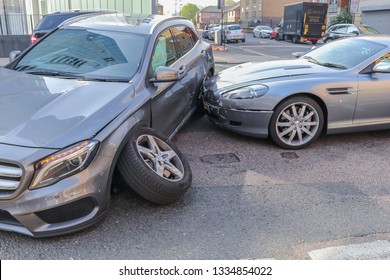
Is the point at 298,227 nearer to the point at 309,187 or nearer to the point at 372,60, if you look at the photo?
the point at 309,187

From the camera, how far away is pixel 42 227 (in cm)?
271

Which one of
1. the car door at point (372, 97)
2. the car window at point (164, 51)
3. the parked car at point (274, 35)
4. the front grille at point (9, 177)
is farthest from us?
the parked car at point (274, 35)

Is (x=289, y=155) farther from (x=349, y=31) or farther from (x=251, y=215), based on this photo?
(x=349, y=31)

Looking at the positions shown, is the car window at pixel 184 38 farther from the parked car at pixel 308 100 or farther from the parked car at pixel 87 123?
the parked car at pixel 308 100

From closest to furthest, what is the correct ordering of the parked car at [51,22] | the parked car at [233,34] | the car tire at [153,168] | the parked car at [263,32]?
the car tire at [153,168]
the parked car at [51,22]
the parked car at [233,34]
the parked car at [263,32]

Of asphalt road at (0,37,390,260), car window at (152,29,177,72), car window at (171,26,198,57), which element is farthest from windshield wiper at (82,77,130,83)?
car window at (171,26,198,57)

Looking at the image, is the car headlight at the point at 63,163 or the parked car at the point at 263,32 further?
the parked car at the point at 263,32

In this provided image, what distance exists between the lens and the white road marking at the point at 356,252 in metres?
2.78

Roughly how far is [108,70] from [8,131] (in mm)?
1385

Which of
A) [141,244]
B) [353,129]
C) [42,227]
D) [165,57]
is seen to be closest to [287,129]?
[353,129]

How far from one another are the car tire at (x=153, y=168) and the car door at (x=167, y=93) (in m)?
0.43

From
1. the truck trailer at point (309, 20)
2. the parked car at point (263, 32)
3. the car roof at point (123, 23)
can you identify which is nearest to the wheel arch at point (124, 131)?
the car roof at point (123, 23)

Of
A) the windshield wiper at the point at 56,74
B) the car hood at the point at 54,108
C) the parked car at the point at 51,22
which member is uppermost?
the parked car at the point at 51,22

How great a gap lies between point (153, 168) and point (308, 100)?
8.17ft
